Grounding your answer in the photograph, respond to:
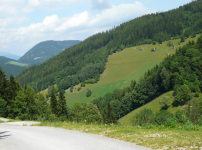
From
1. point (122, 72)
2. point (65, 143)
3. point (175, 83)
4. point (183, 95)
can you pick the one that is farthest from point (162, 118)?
point (122, 72)

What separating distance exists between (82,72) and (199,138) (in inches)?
7431

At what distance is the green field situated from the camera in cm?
15344

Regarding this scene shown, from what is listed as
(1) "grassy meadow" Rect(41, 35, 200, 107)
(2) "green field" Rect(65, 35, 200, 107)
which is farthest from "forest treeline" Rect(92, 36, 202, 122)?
(2) "green field" Rect(65, 35, 200, 107)

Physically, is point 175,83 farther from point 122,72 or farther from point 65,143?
point 65,143

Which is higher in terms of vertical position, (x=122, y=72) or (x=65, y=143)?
(x=122, y=72)

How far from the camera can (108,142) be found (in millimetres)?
9055

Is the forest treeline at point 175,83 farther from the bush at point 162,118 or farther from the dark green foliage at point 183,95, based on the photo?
the bush at point 162,118

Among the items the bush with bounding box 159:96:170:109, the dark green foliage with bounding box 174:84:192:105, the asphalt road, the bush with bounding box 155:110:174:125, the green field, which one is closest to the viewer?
the asphalt road

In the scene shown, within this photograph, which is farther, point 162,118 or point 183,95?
point 183,95

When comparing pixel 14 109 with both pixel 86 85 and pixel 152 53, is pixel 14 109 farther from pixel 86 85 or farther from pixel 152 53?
pixel 152 53

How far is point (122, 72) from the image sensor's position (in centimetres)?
17250

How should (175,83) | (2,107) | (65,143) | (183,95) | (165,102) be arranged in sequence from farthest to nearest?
(175,83) < (165,102) < (183,95) < (2,107) < (65,143)

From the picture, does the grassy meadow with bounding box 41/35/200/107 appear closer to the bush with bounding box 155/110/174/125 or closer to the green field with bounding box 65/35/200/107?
the green field with bounding box 65/35/200/107

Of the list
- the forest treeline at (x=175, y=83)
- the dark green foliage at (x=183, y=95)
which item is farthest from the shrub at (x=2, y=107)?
the dark green foliage at (x=183, y=95)
